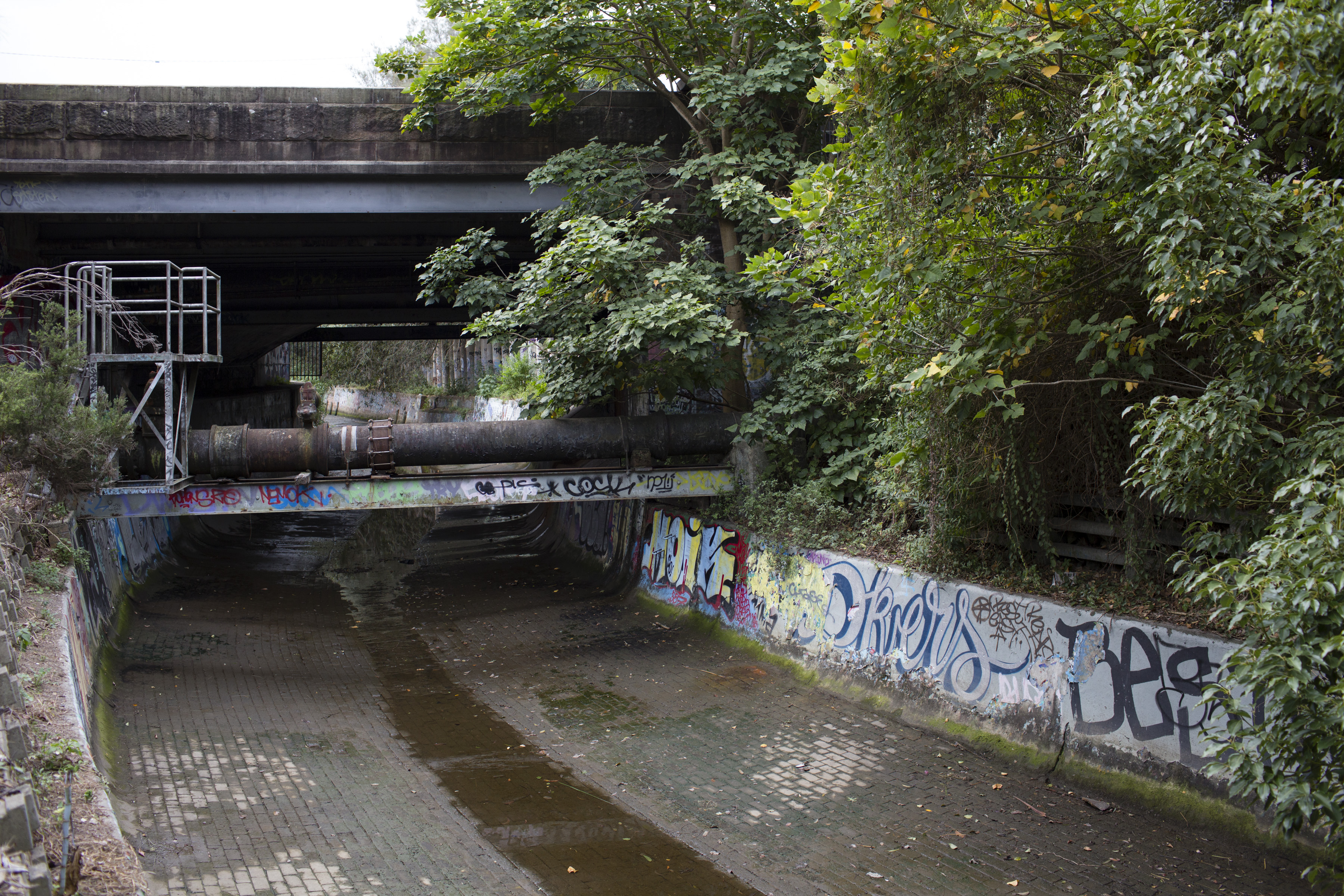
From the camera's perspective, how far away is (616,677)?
35.9 ft

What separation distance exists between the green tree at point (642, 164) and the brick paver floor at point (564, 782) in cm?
404

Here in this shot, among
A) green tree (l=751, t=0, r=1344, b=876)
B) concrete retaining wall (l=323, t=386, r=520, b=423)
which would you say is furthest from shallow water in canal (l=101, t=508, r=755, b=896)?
concrete retaining wall (l=323, t=386, r=520, b=423)

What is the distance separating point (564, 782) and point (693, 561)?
558 cm

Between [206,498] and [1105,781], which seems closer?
[1105,781]

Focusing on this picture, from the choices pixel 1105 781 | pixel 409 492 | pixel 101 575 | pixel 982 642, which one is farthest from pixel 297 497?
pixel 1105 781

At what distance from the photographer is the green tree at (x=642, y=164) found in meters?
11.7

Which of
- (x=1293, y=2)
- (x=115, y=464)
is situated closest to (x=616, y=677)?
(x=115, y=464)

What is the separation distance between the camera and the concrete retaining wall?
3111cm

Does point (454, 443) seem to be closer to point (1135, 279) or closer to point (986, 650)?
point (986, 650)

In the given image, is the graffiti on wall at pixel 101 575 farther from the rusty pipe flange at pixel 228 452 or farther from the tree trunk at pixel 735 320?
the tree trunk at pixel 735 320

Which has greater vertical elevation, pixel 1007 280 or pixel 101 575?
pixel 1007 280

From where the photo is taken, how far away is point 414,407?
141 feet

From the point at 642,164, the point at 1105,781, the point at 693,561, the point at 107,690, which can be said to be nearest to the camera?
the point at 1105,781

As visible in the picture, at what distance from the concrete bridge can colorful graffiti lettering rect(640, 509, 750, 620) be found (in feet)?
18.6
